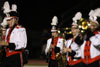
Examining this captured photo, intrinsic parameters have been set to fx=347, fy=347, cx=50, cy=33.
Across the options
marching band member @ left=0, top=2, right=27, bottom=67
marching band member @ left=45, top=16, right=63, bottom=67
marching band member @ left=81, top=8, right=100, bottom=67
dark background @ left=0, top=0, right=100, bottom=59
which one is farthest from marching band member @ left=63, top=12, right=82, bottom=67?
dark background @ left=0, top=0, right=100, bottom=59

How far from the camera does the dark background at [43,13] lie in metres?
25.8

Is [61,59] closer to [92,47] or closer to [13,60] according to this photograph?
[13,60]

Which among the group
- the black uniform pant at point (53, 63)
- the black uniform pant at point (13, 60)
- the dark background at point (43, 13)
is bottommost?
the black uniform pant at point (53, 63)

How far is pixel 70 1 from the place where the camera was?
27109 millimetres

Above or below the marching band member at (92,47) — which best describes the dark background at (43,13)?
above

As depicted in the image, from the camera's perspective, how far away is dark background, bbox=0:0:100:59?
25812mm

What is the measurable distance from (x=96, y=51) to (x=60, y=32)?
13.5 feet

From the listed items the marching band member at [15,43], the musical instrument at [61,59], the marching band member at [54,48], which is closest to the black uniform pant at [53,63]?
the marching band member at [54,48]

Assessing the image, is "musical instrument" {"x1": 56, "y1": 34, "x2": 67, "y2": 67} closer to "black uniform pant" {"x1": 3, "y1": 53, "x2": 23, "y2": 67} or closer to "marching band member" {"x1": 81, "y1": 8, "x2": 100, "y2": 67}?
"black uniform pant" {"x1": 3, "y1": 53, "x2": 23, "y2": 67}

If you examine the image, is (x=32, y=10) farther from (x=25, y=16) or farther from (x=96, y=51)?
(x=96, y=51)

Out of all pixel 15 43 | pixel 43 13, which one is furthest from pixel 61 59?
pixel 43 13

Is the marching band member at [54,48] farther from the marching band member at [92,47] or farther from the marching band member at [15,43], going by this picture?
the marching band member at [92,47]

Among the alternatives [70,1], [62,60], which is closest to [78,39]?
[62,60]

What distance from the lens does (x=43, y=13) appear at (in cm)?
2684
